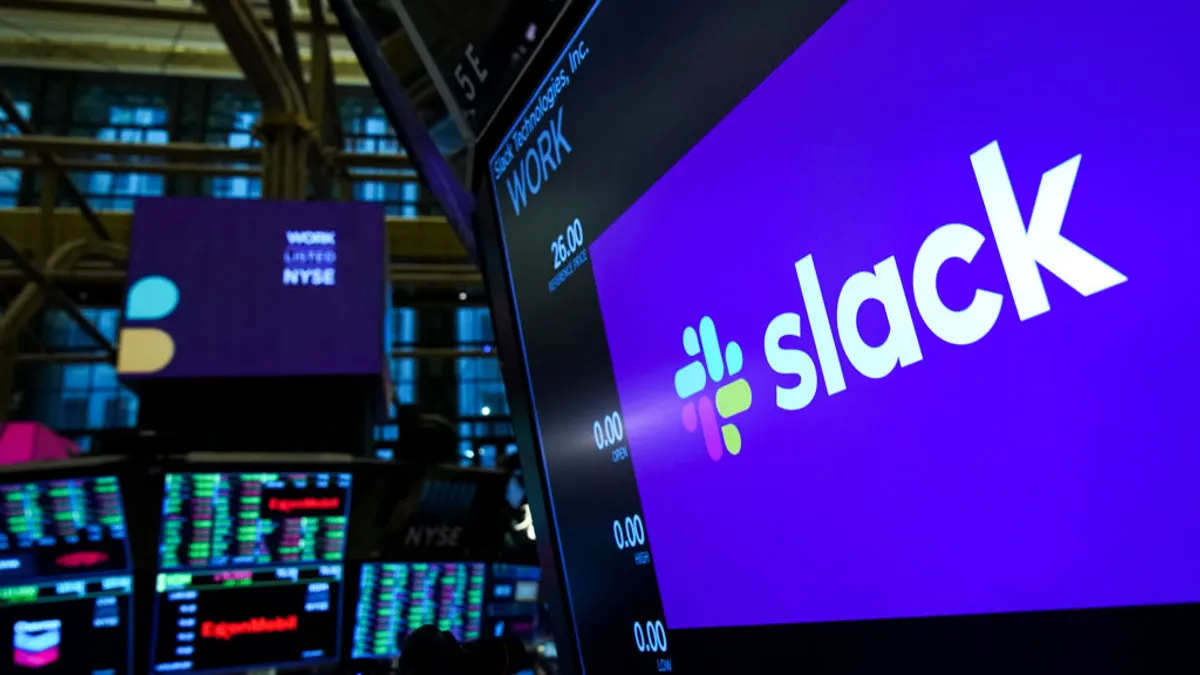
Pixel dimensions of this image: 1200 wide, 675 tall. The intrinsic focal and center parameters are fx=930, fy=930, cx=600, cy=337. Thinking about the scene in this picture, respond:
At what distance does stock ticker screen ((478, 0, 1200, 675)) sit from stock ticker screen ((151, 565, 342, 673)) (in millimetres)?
3320

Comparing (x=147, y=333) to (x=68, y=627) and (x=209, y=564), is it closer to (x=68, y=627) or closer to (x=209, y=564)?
(x=209, y=564)

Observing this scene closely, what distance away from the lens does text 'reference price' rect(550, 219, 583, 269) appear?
1540 mm

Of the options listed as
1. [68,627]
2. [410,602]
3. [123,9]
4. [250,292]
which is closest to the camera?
[68,627]

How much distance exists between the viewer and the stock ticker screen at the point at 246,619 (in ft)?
14.0

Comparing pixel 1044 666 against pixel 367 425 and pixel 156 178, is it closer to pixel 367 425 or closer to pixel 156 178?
pixel 367 425

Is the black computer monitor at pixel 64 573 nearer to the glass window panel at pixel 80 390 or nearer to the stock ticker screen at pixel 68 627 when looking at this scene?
the stock ticker screen at pixel 68 627

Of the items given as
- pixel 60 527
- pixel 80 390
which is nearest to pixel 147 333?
pixel 60 527

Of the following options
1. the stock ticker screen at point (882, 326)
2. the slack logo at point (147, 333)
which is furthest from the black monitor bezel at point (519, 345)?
the slack logo at point (147, 333)

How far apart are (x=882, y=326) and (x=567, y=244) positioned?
77 centimetres

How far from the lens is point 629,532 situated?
4.79 feet

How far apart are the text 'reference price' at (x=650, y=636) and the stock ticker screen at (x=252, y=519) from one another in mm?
3363

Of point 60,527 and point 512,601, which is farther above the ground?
point 60,527

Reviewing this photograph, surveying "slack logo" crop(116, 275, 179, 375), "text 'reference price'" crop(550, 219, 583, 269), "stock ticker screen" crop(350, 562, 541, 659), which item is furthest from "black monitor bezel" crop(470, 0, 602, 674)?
"slack logo" crop(116, 275, 179, 375)

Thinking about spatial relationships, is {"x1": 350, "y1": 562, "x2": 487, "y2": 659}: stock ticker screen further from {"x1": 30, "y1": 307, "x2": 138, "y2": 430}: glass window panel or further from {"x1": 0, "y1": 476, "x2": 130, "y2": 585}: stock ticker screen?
{"x1": 30, "y1": 307, "x2": 138, "y2": 430}: glass window panel
